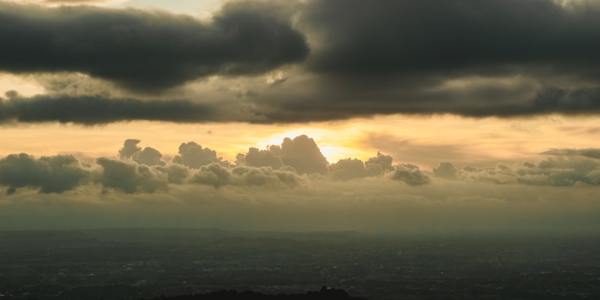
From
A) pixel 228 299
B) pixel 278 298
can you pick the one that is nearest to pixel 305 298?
pixel 278 298

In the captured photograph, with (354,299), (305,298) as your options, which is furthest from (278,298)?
(354,299)

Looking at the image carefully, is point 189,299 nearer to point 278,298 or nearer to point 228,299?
point 228,299

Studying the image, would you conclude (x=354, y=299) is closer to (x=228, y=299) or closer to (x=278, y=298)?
(x=278, y=298)

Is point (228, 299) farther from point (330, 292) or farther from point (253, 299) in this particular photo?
point (330, 292)

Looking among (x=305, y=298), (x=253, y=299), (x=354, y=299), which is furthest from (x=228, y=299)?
(x=354, y=299)

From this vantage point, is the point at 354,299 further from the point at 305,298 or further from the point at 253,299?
the point at 253,299

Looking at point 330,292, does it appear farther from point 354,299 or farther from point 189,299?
point 189,299
